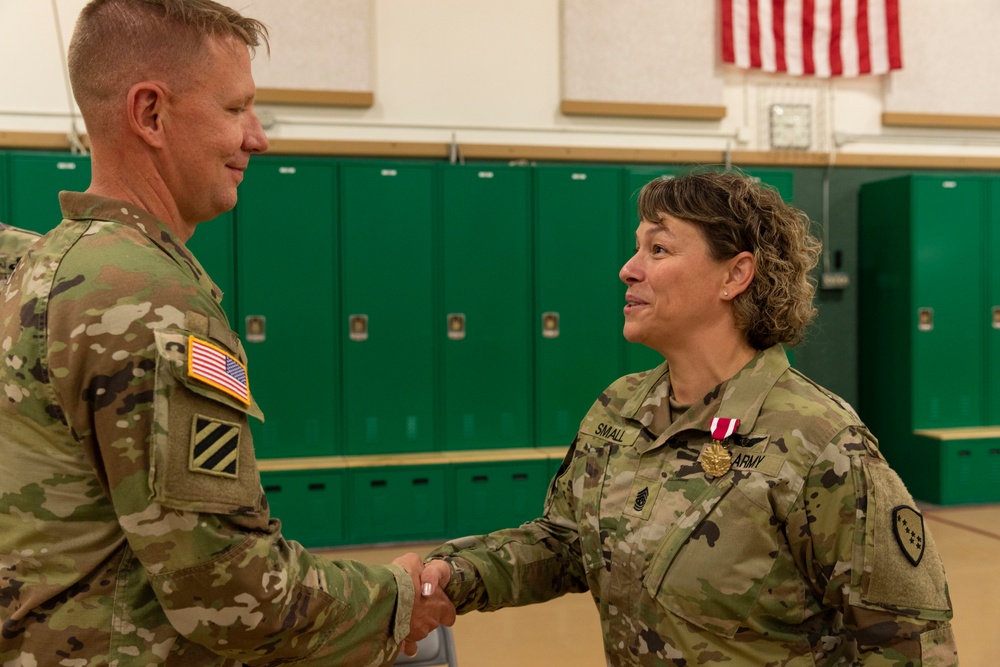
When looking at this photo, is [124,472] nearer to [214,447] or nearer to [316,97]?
[214,447]

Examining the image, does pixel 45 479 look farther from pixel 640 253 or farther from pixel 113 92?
pixel 640 253

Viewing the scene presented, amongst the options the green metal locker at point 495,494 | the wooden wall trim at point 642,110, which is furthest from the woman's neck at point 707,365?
the wooden wall trim at point 642,110

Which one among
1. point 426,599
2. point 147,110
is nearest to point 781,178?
point 426,599

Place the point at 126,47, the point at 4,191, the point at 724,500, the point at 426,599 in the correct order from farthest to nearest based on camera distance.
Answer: the point at 4,191, the point at 426,599, the point at 724,500, the point at 126,47

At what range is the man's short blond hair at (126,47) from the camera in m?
1.24

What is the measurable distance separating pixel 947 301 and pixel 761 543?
5.33m

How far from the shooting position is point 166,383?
1.06 m

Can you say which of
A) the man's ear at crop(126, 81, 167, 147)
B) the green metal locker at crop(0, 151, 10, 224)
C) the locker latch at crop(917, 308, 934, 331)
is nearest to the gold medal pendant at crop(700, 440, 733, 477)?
the man's ear at crop(126, 81, 167, 147)

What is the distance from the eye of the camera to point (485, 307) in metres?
5.32

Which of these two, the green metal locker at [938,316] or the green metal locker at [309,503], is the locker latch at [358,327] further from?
the green metal locker at [938,316]

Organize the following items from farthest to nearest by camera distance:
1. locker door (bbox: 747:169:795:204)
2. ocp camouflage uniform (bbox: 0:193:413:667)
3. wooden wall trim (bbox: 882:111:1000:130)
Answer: wooden wall trim (bbox: 882:111:1000:130), locker door (bbox: 747:169:795:204), ocp camouflage uniform (bbox: 0:193:413:667)

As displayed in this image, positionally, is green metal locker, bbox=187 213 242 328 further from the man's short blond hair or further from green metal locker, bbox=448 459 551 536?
the man's short blond hair

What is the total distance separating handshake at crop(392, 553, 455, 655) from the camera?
1614 millimetres

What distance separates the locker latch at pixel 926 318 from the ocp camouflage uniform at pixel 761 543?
4.92 metres
